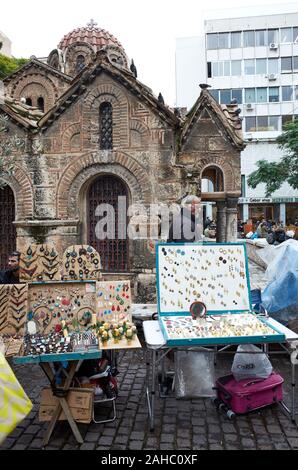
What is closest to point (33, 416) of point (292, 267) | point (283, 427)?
point (283, 427)

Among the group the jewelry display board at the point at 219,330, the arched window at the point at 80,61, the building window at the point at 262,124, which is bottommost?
the jewelry display board at the point at 219,330

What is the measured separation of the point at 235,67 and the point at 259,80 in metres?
2.36

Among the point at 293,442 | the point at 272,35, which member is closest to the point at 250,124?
the point at 272,35

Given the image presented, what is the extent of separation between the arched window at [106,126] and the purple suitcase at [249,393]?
6298 millimetres

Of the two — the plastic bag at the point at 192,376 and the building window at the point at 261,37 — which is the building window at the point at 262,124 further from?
the plastic bag at the point at 192,376

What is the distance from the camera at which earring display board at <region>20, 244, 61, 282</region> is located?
5477 mm

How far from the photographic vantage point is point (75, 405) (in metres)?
4.59

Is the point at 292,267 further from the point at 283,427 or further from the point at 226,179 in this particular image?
the point at 226,179

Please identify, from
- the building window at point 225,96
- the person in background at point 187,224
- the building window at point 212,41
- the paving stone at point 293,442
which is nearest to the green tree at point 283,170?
the building window at point 225,96

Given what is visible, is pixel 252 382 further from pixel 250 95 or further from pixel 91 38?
pixel 250 95

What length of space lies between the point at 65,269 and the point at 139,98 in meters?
5.22

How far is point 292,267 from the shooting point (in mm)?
7562

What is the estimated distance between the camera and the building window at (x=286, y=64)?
35.2 m

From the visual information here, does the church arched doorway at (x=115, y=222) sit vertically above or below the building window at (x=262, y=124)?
below
